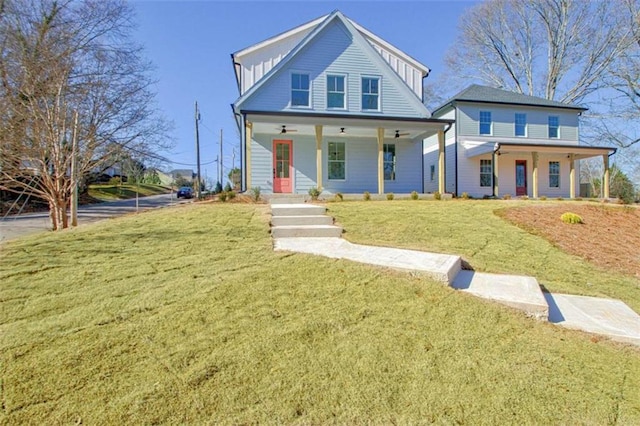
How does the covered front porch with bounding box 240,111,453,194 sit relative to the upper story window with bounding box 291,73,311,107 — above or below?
below

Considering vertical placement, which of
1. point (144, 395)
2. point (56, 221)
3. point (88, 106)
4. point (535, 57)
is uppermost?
point (535, 57)

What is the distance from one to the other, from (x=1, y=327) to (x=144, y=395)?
66.7 inches

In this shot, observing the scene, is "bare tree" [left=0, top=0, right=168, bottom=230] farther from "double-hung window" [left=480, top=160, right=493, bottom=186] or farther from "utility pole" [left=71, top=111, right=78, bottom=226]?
"double-hung window" [left=480, top=160, right=493, bottom=186]

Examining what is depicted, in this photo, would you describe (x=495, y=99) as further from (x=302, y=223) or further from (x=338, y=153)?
(x=302, y=223)

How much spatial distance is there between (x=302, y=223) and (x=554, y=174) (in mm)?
19605

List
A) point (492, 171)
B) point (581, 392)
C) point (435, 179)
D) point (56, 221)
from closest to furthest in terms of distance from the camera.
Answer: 1. point (581, 392)
2. point (56, 221)
3. point (492, 171)
4. point (435, 179)

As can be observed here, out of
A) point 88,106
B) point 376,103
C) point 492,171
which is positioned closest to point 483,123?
point 492,171

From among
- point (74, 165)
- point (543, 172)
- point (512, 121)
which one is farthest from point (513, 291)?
point (543, 172)

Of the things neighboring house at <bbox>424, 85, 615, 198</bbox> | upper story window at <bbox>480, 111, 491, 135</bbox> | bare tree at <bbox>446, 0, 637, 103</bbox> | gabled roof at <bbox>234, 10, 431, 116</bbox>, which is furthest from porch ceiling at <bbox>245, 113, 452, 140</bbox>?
bare tree at <bbox>446, 0, 637, 103</bbox>

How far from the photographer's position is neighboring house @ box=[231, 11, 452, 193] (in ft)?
47.6

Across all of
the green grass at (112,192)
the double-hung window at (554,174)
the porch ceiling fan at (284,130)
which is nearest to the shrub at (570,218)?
the porch ceiling fan at (284,130)

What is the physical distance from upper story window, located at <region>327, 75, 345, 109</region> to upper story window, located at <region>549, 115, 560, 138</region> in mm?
13878

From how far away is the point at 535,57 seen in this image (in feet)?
94.1

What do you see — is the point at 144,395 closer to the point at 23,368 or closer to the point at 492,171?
the point at 23,368
